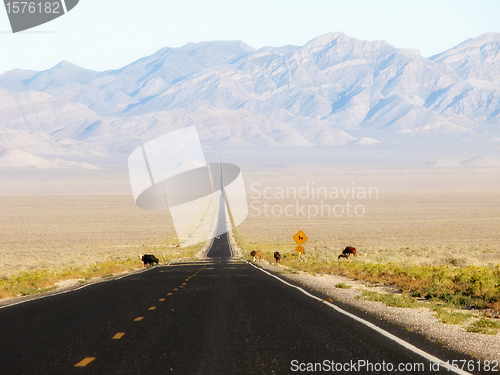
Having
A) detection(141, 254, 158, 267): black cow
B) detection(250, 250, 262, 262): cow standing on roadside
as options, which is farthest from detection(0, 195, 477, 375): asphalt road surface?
detection(250, 250, 262, 262): cow standing on roadside

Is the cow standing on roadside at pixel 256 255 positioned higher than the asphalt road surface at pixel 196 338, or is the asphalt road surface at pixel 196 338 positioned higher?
the asphalt road surface at pixel 196 338

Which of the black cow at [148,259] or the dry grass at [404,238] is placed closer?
the dry grass at [404,238]

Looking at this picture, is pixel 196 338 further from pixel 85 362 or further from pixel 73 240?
pixel 73 240

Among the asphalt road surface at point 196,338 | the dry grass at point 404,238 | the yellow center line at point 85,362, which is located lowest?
the dry grass at point 404,238

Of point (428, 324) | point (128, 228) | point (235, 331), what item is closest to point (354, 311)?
point (428, 324)

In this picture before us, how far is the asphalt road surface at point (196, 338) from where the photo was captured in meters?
7.79

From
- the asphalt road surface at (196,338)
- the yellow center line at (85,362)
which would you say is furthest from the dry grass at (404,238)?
the yellow center line at (85,362)

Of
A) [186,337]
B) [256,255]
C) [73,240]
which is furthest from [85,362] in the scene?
[73,240]

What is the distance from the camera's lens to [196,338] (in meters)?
9.59

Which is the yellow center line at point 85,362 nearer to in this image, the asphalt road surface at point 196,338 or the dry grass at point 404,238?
the asphalt road surface at point 196,338

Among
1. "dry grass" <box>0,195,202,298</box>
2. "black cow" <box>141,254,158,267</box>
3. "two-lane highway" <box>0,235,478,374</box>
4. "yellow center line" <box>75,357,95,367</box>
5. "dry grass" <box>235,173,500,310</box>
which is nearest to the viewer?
"yellow center line" <box>75,357,95,367</box>

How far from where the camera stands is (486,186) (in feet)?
563

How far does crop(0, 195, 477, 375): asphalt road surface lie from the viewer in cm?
779

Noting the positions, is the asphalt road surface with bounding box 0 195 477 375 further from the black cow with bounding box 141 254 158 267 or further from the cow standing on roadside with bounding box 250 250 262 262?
the cow standing on roadside with bounding box 250 250 262 262
